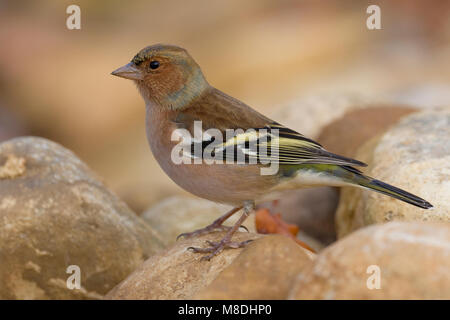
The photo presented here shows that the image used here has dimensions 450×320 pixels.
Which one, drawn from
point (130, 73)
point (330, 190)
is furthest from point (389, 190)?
point (330, 190)

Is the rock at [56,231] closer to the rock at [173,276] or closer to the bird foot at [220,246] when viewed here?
the rock at [173,276]

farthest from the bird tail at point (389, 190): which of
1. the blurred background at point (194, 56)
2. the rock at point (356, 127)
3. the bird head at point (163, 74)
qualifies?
the blurred background at point (194, 56)

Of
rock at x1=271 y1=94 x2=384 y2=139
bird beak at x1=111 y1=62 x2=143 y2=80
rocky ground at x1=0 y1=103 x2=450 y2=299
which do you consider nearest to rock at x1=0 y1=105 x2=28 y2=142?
rock at x1=271 y1=94 x2=384 y2=139

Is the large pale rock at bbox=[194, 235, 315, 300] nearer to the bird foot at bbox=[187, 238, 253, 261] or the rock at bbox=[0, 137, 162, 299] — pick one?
the bird foot at bbox=[187, 238, 253, 261]

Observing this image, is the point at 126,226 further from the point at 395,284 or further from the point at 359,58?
the point at 359,58

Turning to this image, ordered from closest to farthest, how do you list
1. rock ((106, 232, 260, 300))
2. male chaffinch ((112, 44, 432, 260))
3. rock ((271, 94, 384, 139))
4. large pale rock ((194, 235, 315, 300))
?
large pale rock ((194, 235, 315, 300)) < rock ((106, 232, 260, 300)) < male chaffinch ((112, 44, 432, 260)) < rock ((271, 94, 384, 139))

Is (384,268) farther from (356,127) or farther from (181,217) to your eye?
(356,127)
